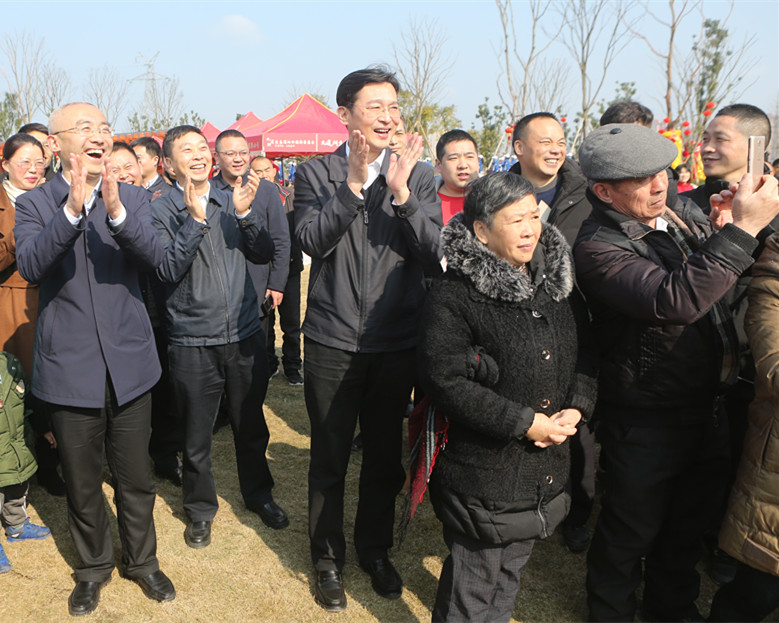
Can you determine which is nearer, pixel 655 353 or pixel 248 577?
pixel 655 353

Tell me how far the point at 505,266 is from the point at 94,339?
5.66 ft

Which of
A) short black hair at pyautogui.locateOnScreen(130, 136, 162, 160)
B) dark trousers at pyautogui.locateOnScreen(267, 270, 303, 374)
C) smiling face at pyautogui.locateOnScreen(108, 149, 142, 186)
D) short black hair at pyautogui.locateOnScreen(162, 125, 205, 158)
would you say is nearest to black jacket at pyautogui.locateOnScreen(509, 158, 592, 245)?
short black hair at pyautogui.locateOnScreen(162, 125, 205, 158)

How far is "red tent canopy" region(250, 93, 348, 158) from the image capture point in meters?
14.4

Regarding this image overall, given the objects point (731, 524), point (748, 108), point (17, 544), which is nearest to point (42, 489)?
point (17, 544)

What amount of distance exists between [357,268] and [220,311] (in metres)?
0.94

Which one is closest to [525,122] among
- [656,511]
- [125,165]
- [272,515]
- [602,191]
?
[602,191]

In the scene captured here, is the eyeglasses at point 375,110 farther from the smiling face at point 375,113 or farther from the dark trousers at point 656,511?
the dark trousers at point 656,511

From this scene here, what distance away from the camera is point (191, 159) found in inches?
134

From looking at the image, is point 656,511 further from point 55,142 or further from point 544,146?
point 55,142

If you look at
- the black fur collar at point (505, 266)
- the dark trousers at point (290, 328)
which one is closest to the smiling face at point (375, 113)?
the black fur collar at point (505, 266)

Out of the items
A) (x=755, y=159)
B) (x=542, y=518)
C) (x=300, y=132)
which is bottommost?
(x=542, y=518)

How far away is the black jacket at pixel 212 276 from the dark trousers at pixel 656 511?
1.88 metres

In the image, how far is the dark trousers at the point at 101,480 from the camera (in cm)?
275

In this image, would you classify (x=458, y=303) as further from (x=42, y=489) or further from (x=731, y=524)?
(x=42, y=489)
